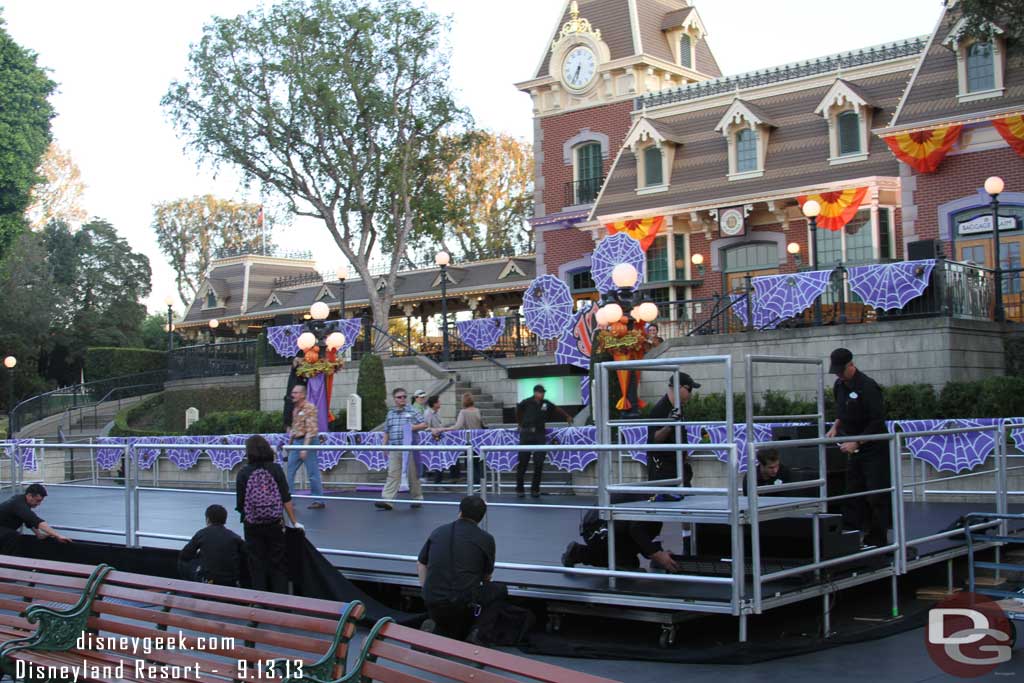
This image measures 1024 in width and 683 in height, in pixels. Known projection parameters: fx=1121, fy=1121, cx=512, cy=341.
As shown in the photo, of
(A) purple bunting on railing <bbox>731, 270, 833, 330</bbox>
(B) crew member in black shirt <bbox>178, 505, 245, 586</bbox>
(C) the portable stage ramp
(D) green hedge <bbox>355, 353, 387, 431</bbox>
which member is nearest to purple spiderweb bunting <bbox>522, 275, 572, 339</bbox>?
(A) purple bunting on railing <bbox>731, 270, 833, 330</bbox>

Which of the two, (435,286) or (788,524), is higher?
(435,286)

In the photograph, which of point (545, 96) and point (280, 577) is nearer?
point (280, 577)

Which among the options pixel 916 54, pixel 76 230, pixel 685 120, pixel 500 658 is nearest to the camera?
pixel 500 658

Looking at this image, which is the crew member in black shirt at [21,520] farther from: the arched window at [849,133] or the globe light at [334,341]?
the arched window at [849,133]

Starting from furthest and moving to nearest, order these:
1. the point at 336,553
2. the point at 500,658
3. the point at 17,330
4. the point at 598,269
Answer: the point at 17,330
the point at 598,269
the point at 336,553
the point at 500,658

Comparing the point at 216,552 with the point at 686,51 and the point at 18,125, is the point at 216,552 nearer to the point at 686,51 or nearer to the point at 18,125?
the point at 686,51

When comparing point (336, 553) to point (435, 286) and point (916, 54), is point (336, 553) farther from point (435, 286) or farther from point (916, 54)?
point (435, 286)

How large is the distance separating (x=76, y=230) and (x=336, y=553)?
56.7 m

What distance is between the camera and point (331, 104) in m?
33.8

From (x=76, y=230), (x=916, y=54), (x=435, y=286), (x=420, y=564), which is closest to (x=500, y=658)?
(x=420, y=564)

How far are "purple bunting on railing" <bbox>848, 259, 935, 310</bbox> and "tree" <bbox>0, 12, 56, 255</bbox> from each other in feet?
94.8

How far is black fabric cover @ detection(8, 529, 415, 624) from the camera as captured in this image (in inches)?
395

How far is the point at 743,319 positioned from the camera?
2297 centimetres

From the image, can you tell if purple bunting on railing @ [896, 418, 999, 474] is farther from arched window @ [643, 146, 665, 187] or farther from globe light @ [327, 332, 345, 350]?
arched window @ [643, 146, 665, 187]
